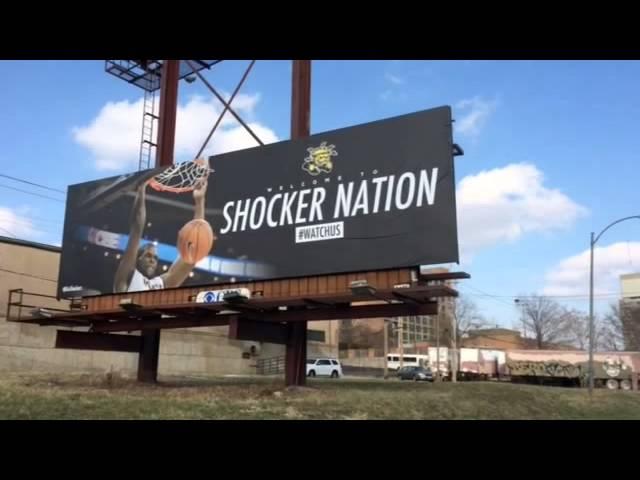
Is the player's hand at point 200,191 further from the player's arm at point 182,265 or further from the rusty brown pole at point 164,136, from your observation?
the rusty brown pole at point 164,136

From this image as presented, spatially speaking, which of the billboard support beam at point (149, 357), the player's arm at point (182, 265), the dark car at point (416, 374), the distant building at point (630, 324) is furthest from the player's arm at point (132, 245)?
the distant building at point (630, 324)

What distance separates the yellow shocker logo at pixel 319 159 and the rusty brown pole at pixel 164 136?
264 inches

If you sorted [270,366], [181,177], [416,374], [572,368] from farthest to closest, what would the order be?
[416,374], [572,368], [270,366], [181,177]

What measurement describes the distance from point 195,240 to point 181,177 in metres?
2.34

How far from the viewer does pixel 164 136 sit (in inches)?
874

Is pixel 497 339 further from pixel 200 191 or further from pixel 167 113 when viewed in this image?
pixel 200 191

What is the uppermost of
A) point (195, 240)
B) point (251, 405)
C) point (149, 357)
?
point (195, 240)

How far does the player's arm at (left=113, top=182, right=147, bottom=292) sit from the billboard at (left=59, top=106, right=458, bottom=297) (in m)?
0.04

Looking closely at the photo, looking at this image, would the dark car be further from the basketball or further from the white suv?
the basketball

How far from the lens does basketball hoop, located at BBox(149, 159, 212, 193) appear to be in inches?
730

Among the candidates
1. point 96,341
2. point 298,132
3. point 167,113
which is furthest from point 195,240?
point 167,113

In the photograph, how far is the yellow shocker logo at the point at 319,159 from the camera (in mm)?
15961
